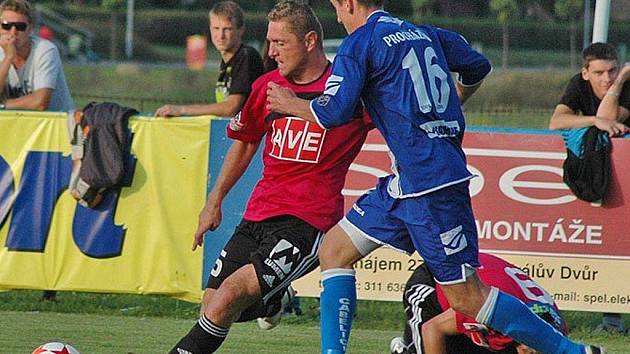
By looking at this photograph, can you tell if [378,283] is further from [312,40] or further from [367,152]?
[312,40]

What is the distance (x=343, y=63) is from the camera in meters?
6.36

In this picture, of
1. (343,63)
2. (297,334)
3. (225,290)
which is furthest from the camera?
(297,334)

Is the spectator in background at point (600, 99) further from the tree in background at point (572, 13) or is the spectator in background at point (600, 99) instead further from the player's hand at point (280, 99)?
the tree in background at point (572, 13)

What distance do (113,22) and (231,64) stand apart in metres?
39.7

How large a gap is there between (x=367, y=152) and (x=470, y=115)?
9.81m

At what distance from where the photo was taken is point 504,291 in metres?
6.98

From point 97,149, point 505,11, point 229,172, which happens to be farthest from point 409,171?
point 505,11

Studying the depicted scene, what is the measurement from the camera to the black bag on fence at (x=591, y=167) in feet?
31.2

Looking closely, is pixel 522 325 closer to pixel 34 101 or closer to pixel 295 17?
pixel 295 17

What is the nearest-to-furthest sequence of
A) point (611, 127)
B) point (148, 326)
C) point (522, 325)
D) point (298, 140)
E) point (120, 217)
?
point (522, 325)
point (298, 140)
point (148, 326)
point (611, 127)
point (120, 217)

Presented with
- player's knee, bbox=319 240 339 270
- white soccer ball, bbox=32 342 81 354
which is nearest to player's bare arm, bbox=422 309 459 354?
player's knee, bbox=319 240 339 270

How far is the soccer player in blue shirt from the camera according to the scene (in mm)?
6395

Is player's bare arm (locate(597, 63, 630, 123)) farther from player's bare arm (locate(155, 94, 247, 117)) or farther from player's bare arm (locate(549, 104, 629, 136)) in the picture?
player's bare arm (locate(155, 94, 247, 117))

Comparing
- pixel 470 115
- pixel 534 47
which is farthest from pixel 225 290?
pixel 534 47
